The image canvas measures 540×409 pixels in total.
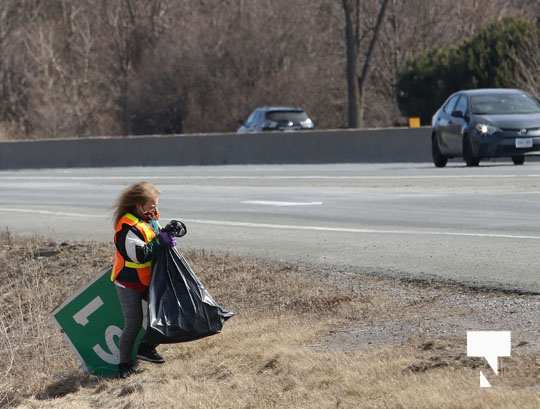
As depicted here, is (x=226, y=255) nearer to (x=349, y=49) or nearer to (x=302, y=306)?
(x=302, y=306)

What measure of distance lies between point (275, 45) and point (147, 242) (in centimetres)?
4786

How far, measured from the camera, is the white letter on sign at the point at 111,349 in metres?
9.67

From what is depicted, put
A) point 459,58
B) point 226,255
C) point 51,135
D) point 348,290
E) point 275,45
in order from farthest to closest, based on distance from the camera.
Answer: point 51,135 → point 275,45 → point 459,58 → point 226,255 → point 348,290

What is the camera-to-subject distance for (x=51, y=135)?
6059 centimetres

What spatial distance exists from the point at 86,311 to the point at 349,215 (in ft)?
27.8

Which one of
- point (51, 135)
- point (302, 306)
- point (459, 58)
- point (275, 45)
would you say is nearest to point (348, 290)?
point (302, 306)

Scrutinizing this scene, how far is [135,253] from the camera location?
9156mm

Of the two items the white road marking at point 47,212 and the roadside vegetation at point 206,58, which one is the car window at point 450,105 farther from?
the roadside vegetation at point 206,58

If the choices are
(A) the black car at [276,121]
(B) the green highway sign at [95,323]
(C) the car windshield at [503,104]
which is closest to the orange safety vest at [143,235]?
(B) the green highway sign at [95,323]

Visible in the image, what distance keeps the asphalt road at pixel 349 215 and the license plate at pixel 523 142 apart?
46 cm

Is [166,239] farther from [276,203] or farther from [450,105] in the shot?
[450,105]

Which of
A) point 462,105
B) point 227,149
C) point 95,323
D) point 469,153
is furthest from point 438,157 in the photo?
point 95,323

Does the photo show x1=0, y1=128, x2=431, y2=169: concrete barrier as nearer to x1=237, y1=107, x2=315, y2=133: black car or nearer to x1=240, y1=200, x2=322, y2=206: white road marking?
x1=237, y1=107, x2=315, y2=133: black car

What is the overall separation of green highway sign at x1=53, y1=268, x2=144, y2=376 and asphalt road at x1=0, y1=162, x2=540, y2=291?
3.08 m
